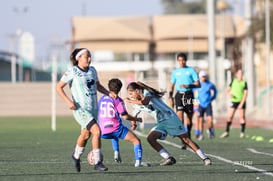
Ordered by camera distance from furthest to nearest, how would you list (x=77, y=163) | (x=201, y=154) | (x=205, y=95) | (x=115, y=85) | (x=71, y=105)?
(x=205, y=95)
(x=201, y=154)
(x=115, y=85)
(x=77, y=163)
(x=71, y=105)

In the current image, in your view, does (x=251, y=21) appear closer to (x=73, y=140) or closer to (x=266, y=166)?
(x=73, y=140)

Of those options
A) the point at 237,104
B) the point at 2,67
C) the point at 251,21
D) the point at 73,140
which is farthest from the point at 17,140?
the point at 2,67

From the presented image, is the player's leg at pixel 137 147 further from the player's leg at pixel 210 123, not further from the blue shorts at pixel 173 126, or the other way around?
the player's leg at pixel 210 123

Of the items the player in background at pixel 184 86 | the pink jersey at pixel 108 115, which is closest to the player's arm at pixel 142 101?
the pink jersey at pixel 108 115

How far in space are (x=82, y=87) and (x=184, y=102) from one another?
7562mm

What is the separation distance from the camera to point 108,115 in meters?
17.0

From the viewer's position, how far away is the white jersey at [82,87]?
15586 mm

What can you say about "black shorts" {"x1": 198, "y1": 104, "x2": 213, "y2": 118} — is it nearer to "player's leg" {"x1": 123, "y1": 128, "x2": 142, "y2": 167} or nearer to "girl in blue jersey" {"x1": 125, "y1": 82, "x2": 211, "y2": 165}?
"girl in blue jersey" {"x1": 125, "y1": 82, "x2": 211, "y2": 165}

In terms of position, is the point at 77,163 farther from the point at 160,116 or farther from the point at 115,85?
the point at 160,116

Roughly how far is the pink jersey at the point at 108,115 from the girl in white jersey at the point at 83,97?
3.56 feet

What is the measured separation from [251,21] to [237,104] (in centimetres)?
2669

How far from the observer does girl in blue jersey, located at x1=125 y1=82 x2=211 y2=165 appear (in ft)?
54.7

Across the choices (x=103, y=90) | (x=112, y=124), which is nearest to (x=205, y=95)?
(x=112, y=124)

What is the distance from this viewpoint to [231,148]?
74.3 feet
